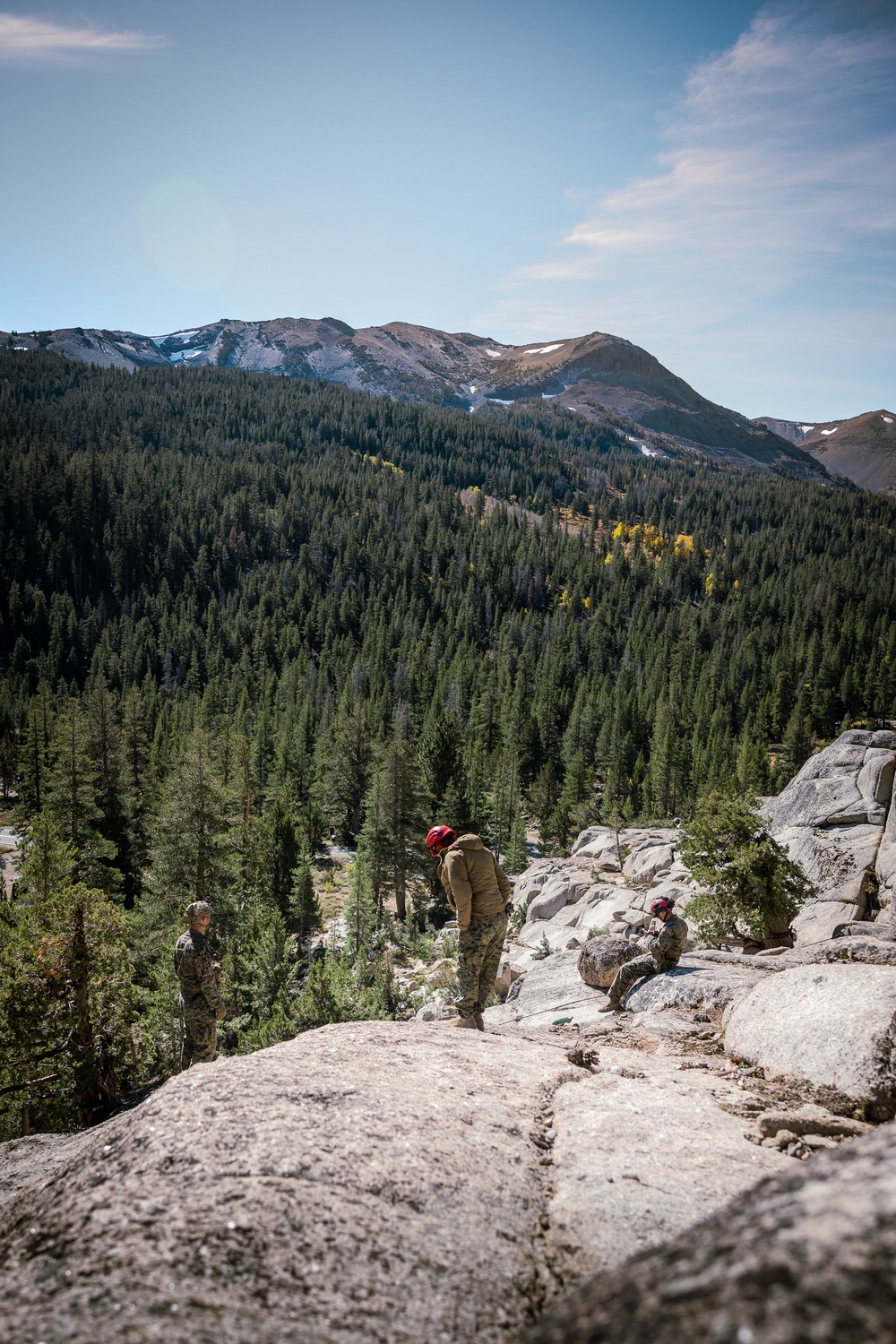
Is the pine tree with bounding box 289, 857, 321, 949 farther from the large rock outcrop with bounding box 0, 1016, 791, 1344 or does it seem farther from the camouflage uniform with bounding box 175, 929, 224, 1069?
the large rock outcrop with bounding box 0, 1016, 791, 1344

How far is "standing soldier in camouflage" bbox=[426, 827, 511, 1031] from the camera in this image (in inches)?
362

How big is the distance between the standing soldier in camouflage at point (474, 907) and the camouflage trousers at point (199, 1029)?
3934 millimetres

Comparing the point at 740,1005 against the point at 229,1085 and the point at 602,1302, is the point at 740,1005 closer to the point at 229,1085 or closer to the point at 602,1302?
the point at 229,1085

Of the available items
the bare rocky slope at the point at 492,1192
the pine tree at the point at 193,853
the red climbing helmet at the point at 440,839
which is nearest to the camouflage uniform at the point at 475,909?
the red climbing helmet at the point at 440,839

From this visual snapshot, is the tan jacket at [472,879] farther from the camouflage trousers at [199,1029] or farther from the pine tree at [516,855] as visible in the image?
the pine tree at [516,855]

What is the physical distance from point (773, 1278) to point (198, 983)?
1004 cm

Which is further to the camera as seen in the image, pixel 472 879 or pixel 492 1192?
pixel 472 879

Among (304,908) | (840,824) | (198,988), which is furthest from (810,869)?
(198,988)

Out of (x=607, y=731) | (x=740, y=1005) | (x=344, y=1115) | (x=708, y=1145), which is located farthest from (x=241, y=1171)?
(x=607, y=731)

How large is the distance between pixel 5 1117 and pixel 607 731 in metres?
75.0

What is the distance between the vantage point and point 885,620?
121438 millimetres

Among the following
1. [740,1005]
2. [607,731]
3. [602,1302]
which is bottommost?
[607,731]

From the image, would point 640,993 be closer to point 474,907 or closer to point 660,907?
point 660,907

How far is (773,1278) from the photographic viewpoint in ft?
5.89
